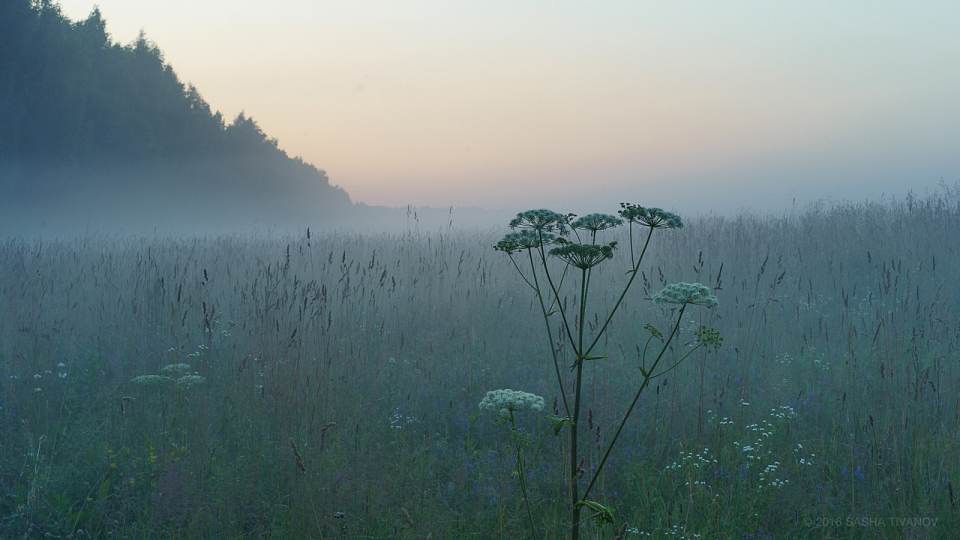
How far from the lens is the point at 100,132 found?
30.1m

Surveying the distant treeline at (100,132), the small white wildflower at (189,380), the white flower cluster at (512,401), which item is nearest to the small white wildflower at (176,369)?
the small white wildflower at (189,380)

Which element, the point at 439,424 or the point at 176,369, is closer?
the point at 439,424

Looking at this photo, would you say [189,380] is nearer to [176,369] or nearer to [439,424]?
[176,369]

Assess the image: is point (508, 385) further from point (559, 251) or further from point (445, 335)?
point (559, 251)

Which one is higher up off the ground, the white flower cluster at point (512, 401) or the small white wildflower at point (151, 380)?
the white flower cluster at point (512, 401)

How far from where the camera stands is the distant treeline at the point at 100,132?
85.2 feet

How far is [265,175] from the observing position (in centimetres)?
4950

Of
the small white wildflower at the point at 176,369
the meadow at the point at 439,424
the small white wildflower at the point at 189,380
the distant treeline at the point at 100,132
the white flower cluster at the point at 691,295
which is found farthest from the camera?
the distant treeline at the point at 100,132

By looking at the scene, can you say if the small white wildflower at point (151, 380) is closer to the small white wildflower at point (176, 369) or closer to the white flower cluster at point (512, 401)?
the small white wildflower at point (176, 369)

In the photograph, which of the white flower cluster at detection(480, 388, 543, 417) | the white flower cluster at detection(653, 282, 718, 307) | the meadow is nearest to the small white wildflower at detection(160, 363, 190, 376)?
the meadow

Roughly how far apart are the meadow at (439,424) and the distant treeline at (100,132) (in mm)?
22633

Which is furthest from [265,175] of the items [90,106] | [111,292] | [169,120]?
[111,292]

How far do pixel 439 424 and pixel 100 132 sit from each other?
31528 millimetres

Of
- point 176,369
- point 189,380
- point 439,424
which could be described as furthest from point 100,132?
point 439,424
